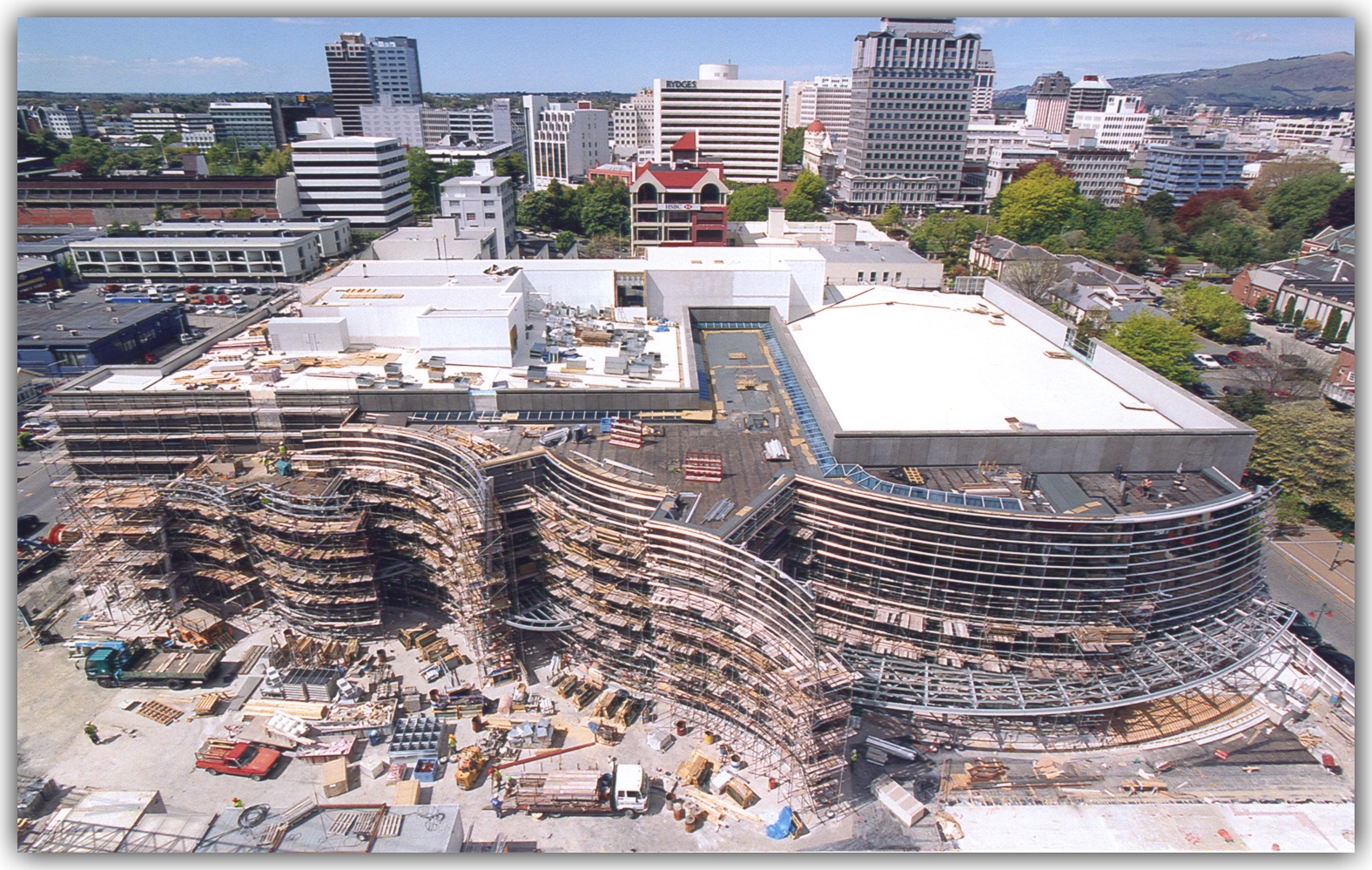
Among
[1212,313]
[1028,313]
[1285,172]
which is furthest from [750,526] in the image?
[1285,172]

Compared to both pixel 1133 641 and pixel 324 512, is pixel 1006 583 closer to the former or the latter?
pixel 1133 641

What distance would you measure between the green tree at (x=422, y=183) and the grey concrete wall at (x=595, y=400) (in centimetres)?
13557

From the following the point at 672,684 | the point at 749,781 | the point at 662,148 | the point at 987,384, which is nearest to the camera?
the point at 749,781

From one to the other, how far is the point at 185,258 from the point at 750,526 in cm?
11956

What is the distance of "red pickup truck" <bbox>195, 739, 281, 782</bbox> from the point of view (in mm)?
38531

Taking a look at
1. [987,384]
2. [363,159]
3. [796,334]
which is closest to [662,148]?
[363,159]

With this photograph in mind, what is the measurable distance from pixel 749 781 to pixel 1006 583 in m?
16.9

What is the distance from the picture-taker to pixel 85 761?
39625 mm

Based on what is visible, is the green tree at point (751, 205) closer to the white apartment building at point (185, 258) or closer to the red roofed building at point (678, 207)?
the red roofed building at point (678, 207)

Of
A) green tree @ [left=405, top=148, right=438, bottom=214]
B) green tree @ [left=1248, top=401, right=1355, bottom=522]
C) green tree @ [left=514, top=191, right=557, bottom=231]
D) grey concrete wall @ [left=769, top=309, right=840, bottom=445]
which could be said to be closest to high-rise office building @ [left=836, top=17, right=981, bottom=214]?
green tree @ [left=514, top=191, right=557, bottom=231]

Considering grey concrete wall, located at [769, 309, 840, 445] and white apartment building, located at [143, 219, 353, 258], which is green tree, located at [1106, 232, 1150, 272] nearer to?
grey concrete wall, located at [769, 309, 840, 445]

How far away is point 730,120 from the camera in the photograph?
178500mm

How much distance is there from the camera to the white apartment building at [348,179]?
448ft

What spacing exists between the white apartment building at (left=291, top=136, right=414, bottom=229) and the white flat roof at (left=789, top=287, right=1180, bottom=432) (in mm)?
103643
